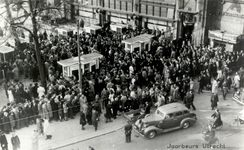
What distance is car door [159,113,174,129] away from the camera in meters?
17.4

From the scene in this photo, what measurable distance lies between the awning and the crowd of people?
1225 millimetres

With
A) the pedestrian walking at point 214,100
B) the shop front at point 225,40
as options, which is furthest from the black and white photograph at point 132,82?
the shop front at point 225,40

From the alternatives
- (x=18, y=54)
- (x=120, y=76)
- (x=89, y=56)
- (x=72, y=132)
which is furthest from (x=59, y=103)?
(x=18, y=54)

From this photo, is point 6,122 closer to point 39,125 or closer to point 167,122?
point 39,125

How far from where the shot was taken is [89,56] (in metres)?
25.2

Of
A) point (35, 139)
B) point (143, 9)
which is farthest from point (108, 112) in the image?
point (143, 9)

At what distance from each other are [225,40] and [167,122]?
14718 mm

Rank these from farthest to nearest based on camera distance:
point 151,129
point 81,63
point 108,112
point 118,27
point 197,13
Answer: point 118,27 < point 197,13 < point 81,63 < point 108,112 < point 151,129

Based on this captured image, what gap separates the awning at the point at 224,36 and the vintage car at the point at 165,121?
12832 mm

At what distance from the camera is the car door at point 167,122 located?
1736 cm

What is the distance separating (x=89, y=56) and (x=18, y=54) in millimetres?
6042

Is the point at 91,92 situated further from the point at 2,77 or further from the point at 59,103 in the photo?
the point at 2,77

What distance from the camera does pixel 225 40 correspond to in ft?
94.8

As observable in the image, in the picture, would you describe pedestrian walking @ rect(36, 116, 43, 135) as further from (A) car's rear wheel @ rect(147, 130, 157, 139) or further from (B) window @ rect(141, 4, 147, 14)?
(B) window @ rect(141, 4, 147, 14)
